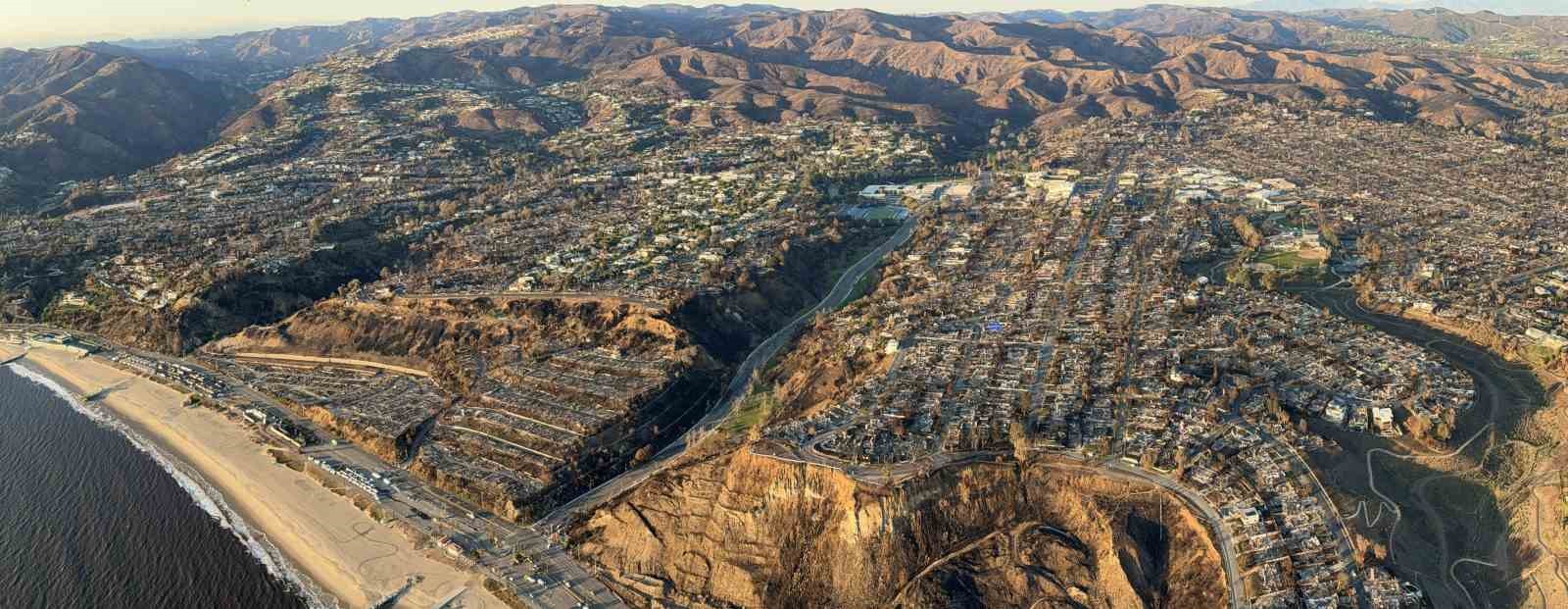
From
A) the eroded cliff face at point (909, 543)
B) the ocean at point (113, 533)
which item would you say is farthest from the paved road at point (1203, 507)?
the ocean at point (113, 533)

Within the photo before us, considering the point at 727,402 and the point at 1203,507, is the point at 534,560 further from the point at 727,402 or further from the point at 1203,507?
the point at 1203,507

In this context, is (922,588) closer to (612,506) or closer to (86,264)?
(612,506)

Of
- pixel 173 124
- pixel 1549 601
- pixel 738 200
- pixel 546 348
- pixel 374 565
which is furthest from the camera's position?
pixel 173 124

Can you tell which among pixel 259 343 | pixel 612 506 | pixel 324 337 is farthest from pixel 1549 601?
pixel 259 343

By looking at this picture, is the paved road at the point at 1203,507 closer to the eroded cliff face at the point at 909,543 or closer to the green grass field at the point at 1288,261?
the eroded cliff face at the point at 909,543

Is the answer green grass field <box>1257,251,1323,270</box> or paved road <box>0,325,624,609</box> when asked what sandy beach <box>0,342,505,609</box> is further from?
green grass field <box>1257,251,1323,270</box>

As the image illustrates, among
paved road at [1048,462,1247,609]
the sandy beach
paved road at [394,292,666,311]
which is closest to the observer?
paved road at [1048,462,1247,609]

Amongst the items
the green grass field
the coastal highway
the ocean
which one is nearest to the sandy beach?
the ocean
